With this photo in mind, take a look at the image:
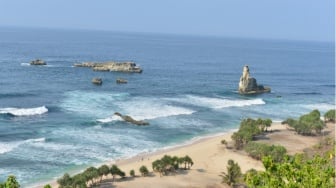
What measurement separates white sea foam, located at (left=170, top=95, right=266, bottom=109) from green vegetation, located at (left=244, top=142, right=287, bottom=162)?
3338cm

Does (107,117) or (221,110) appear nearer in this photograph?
(107,117)

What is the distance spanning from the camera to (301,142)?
222ft

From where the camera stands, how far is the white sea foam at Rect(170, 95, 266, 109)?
96.6 metres

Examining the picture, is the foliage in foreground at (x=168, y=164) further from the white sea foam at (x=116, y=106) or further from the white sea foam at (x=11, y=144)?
the white sea foam at (x=116, y=106)

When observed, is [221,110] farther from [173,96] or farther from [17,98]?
[17,98]

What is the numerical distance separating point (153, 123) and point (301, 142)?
24973mm

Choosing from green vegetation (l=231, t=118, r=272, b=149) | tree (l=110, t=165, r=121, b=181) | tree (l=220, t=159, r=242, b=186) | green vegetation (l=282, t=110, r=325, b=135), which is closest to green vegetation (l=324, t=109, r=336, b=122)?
green vegetation (l=282, t=110, r=325, b=135)

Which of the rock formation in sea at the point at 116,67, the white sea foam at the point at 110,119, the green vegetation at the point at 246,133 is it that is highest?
the rock formation in sea at the point at 116,67

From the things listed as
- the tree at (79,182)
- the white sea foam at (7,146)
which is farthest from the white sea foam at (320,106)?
the tree at (79,182)

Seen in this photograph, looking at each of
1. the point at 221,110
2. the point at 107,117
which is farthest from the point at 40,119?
the point at 221,110

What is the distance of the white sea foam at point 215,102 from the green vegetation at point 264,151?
3338 centimetres

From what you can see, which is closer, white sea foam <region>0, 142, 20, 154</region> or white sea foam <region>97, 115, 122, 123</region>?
white sea foam <region>0, 142, 20, 154</region>

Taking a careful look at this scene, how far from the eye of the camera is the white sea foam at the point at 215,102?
96644 mm

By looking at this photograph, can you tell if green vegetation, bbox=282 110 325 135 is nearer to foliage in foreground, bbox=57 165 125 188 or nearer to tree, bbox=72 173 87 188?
foliage in foreground, bbox=57 165 125 188
